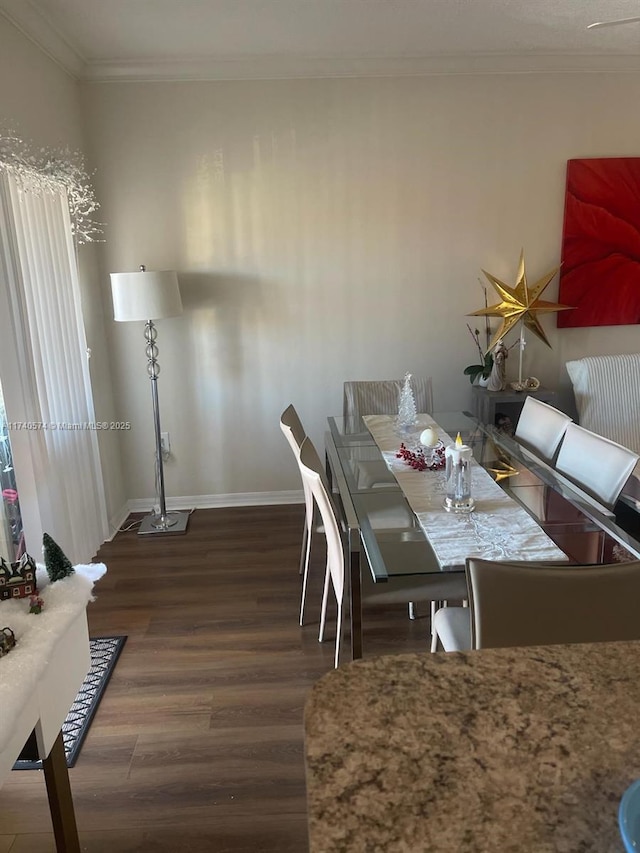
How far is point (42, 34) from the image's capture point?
2867 millimetres

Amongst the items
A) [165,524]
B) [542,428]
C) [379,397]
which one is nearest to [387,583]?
[542,428]

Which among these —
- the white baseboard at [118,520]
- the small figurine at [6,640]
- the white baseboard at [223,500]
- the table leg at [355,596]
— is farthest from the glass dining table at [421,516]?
the white baseboard at [118,520]

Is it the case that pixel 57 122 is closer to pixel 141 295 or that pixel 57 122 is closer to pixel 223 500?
pixel 141 295

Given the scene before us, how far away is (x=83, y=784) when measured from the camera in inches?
74.9

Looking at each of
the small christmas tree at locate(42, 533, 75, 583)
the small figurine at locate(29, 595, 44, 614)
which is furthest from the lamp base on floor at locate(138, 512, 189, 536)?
the small figurine at locate(29, 595, 44, 614)

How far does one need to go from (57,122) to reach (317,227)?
1.49 metres

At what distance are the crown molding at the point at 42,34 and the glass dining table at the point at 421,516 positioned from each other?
2286 millimetres

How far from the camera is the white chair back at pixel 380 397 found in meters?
3.46

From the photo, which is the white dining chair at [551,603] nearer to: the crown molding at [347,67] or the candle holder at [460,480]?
the candle holder at [460,480]

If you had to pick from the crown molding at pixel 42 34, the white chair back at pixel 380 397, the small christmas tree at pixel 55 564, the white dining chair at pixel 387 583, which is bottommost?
the white dining chair at pixel 387 583

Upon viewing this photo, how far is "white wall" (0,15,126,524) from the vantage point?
261cm

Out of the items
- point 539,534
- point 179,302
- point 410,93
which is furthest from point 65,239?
point 539,534

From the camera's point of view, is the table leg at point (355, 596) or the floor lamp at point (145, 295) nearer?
the table leg at point (355, 596)

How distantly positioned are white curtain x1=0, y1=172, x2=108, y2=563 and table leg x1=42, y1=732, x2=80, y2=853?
1.34 metres
